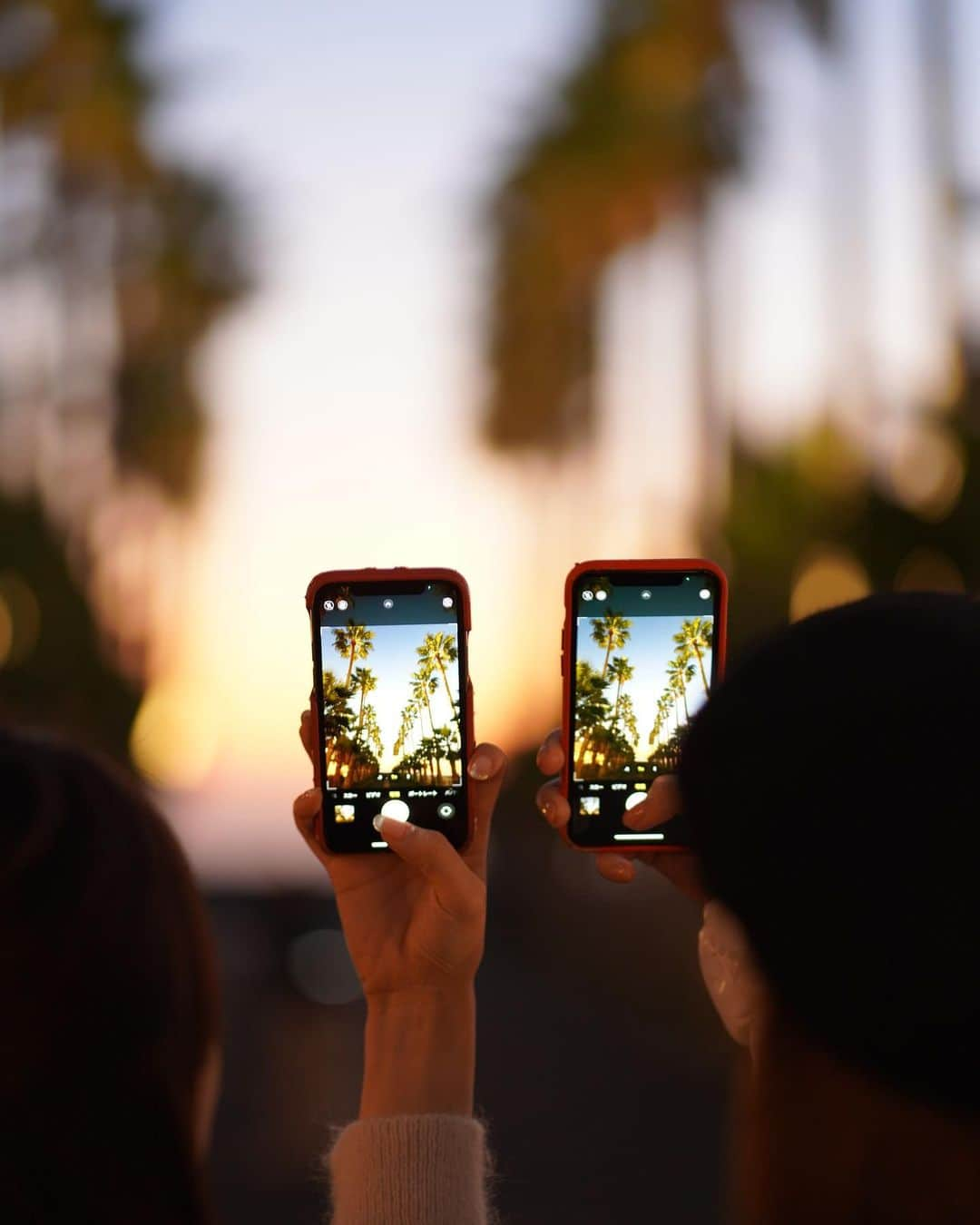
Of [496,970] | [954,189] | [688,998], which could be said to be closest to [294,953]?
[496,970]

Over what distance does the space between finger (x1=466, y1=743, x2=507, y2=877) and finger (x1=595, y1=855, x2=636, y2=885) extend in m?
0.18

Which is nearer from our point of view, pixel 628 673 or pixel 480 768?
pixel 480 768

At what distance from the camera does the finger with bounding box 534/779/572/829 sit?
2.52 m

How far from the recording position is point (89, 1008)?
5.10 feet

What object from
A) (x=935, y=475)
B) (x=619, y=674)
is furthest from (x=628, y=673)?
(x=935, y=475)

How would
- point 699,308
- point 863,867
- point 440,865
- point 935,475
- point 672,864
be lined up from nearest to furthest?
1. point 863,867
2. point 440,865
3. point 672,864
4. point 935,475
5. point 699,308

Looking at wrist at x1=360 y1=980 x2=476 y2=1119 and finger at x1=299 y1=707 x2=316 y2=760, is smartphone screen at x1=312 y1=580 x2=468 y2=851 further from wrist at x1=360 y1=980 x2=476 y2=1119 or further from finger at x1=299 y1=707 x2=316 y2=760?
wrist at x1=360 y1=980 x2=476 y2=1119

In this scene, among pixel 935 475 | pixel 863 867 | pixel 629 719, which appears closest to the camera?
pixel 863 867

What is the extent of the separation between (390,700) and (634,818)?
495mm

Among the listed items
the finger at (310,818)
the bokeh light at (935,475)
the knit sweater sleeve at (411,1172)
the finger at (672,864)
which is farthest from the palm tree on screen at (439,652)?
the bokeh light at (935,475)

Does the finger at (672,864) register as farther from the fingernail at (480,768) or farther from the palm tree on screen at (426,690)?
the palm tree on screen at (426,690)

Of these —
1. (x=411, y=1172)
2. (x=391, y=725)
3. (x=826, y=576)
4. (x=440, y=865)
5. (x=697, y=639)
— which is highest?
(x=697, y=639)

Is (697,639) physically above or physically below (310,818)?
above

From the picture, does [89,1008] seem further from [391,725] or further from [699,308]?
[699,308]
